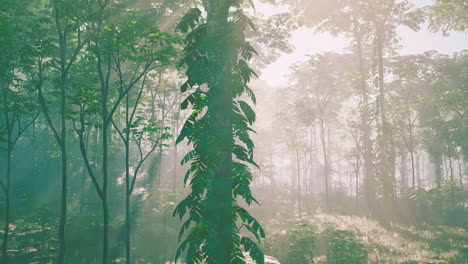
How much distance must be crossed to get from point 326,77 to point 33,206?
32.4 meters

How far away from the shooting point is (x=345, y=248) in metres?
7.76

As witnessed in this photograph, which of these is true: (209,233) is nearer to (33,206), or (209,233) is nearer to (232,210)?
(232,210)

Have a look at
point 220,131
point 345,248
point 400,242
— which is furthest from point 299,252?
point 220,131

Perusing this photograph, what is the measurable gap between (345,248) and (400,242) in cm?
632

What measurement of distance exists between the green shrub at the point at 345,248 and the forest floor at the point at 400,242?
287mm

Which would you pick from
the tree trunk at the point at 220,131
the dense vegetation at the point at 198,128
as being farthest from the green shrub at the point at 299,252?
the tree trunk at the point at 220,131

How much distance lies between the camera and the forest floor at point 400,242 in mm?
9406

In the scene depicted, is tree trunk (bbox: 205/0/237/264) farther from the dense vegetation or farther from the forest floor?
the forest floor

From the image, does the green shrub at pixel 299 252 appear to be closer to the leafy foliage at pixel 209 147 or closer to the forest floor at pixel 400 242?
the forest floor at pixel 400 242

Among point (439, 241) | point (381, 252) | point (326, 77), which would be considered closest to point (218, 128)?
point (381, 252)

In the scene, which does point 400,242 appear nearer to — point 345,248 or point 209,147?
point 345,248

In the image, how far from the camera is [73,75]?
618 inches

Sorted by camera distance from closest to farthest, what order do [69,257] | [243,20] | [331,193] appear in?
[243,20] < [69,257] < [331,193]

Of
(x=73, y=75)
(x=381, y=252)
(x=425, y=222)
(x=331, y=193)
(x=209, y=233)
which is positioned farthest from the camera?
(x=331, y=193)
